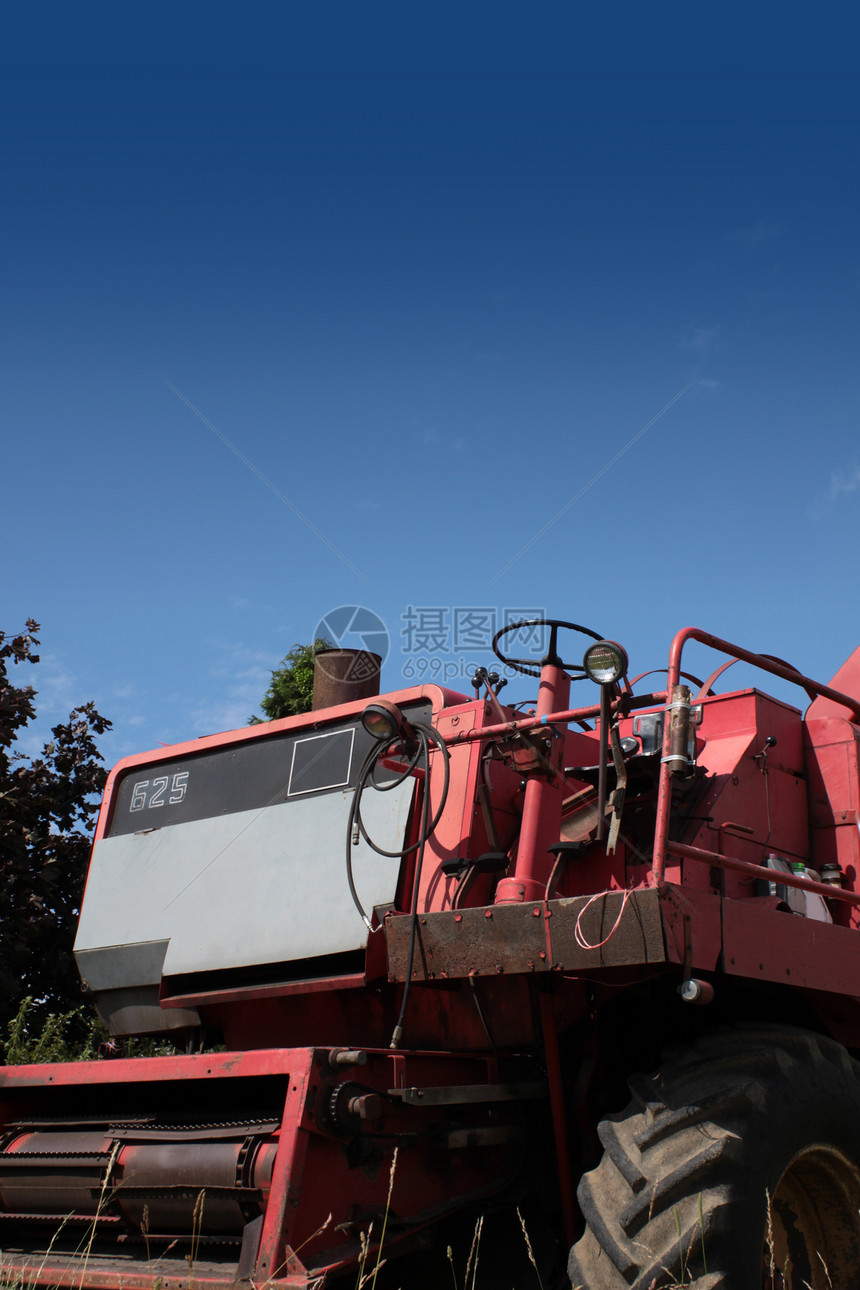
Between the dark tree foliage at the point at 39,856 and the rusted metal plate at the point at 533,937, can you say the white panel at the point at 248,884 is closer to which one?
the rusted metal plate at the point at 533,937

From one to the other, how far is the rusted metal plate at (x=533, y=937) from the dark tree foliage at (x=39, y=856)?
6.43 m

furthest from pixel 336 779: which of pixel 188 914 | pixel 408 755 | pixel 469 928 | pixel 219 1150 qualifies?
pixel 219 1150

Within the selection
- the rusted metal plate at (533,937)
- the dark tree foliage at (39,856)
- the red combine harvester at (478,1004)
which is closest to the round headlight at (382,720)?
the red combine harvester at (478,1004)

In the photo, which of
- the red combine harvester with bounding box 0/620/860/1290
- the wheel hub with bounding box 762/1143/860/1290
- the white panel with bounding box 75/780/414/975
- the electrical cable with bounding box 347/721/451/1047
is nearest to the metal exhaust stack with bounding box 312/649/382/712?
the red combine harvester with bounding box 0/620/860/1290

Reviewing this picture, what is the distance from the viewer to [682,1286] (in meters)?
3.53

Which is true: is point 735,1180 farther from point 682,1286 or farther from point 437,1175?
point 437,1175

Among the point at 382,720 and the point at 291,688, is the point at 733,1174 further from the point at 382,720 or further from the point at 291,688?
the point at 291,688

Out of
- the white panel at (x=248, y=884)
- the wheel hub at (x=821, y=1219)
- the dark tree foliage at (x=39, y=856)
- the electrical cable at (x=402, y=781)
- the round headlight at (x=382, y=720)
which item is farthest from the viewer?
the dark tree foliage at (x=39, y=856)

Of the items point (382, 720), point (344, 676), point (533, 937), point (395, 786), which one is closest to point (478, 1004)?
point (533, 937)

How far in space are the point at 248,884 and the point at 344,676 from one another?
137cm

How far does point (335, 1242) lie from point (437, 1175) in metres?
0.62

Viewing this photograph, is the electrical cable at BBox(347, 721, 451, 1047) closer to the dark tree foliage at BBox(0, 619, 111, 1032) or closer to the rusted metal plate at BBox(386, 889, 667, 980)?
the rusted metal plate at BBox(386, 889, 667, 980)

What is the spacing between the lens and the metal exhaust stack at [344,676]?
6.40 meters

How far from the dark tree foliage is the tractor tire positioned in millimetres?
7179
